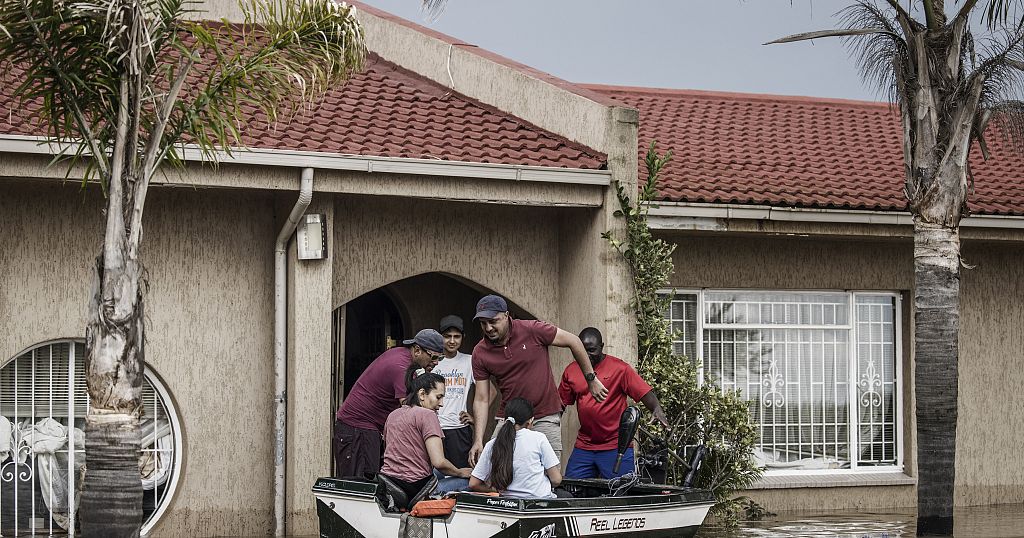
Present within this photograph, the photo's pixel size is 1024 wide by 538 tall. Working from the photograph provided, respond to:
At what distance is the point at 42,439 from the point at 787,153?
28.5 feet

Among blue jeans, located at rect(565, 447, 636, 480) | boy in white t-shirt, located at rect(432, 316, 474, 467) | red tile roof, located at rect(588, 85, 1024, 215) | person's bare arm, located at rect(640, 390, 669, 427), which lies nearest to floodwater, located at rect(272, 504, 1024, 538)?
blue jeans, located at rect(565, 447, 636, 480)

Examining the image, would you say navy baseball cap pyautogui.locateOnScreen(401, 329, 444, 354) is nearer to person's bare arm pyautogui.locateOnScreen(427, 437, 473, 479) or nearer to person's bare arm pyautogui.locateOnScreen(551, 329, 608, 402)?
person's bare arm pyautogui.locateOnScreen(551, 329, 608, 402)

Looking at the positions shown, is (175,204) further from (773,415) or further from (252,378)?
(773,415)

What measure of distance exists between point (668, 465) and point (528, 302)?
84.3 inches

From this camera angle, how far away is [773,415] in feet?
45.6

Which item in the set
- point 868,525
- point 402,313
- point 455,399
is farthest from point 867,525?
point 402,313

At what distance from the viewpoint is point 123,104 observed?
8312mm

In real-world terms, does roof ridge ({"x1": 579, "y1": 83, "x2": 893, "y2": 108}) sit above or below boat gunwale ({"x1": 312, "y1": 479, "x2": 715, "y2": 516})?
above

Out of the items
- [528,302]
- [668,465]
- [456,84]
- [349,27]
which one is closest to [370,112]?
[456,84]

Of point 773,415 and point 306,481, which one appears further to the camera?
point 773,415

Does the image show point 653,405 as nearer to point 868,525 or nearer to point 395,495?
point 395,495

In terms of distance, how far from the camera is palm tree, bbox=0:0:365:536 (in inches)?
312

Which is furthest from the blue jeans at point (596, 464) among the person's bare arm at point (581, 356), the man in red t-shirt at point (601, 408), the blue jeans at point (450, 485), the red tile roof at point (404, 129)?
the red tile roof at point (404, 129)

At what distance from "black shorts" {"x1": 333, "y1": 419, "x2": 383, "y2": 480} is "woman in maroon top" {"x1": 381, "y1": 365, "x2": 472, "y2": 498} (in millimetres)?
1457
